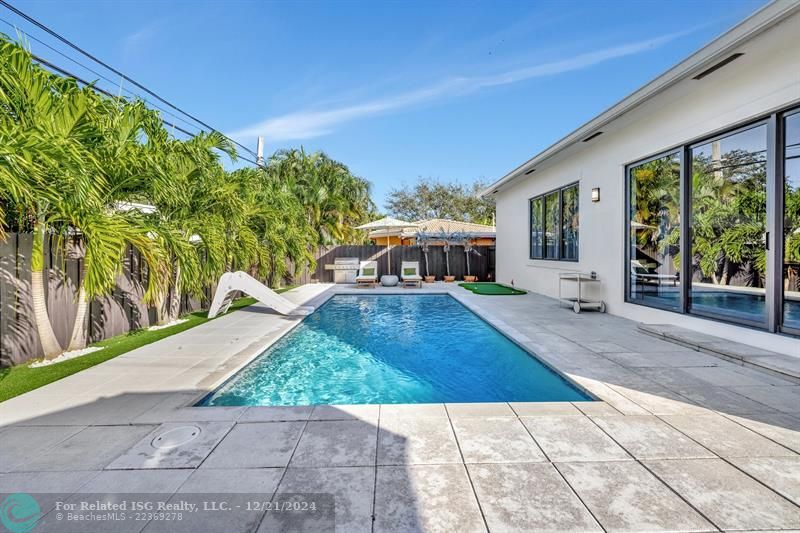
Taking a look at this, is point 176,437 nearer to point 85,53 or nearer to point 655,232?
point 655,232

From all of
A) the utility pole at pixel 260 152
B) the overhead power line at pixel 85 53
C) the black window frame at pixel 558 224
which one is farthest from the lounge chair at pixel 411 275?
the utility pole at pixel 260 152

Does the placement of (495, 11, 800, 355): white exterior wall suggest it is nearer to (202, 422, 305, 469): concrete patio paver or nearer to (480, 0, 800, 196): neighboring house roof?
(480, 0, 800, 196): neighboring house roof

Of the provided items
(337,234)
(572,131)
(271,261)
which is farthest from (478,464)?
(337,234)

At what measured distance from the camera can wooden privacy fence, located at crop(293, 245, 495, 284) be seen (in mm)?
16406

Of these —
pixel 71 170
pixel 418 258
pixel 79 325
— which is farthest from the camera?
pixel 418 258

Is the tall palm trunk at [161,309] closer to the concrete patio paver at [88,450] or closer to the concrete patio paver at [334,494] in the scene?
the concrete patio paver at [88,450]

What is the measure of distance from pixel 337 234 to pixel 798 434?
1688cm

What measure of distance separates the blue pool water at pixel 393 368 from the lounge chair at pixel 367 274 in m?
6.04

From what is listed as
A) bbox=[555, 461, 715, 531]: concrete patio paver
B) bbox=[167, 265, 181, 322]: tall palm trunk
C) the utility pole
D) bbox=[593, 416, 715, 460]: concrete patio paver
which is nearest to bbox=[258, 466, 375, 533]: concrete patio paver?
bbox=[555, 461, 715, 531]: concrete patio paver

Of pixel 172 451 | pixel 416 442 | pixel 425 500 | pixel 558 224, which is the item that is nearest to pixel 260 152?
pixel 558 224

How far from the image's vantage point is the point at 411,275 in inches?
571

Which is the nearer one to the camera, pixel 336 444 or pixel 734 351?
pixel 336 444

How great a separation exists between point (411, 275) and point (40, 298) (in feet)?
36.5

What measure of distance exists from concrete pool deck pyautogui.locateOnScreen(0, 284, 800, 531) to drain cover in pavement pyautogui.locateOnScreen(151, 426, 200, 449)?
0.06 m
